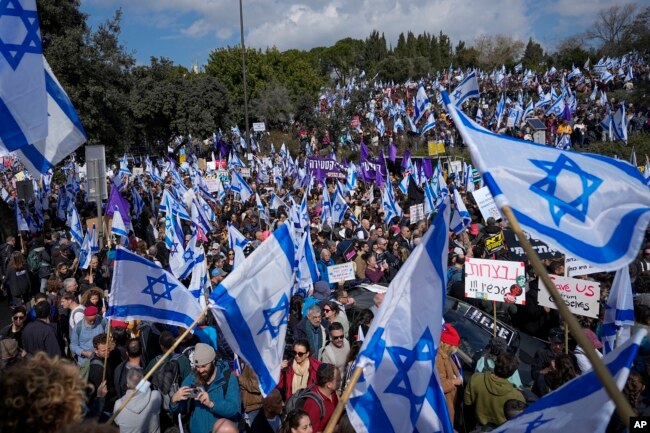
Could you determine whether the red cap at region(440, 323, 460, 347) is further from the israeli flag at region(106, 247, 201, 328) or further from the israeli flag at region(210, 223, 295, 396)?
the israeli flag at region(106, 247, 201, 328)

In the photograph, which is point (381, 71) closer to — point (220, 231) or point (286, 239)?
point (220, 231)

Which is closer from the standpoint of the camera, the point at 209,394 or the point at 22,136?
the point at 22,136

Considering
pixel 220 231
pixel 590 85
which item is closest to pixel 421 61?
pixel 590 85

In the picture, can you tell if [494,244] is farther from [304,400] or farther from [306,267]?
[304,400]

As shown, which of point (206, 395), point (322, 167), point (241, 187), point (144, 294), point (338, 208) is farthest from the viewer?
point (322, 167)

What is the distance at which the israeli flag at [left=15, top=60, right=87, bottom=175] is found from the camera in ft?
15.2

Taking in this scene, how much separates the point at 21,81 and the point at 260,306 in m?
2.51

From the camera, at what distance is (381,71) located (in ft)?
231

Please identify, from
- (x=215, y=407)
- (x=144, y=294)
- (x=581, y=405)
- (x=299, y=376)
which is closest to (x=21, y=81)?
(x=144, y=294)

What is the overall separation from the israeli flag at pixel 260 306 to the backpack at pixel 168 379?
1025 millimetres

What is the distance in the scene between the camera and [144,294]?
5258 millimetres

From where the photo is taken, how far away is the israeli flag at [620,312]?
210 inches

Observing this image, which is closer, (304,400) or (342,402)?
(342,402)

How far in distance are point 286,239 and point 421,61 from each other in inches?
2716
